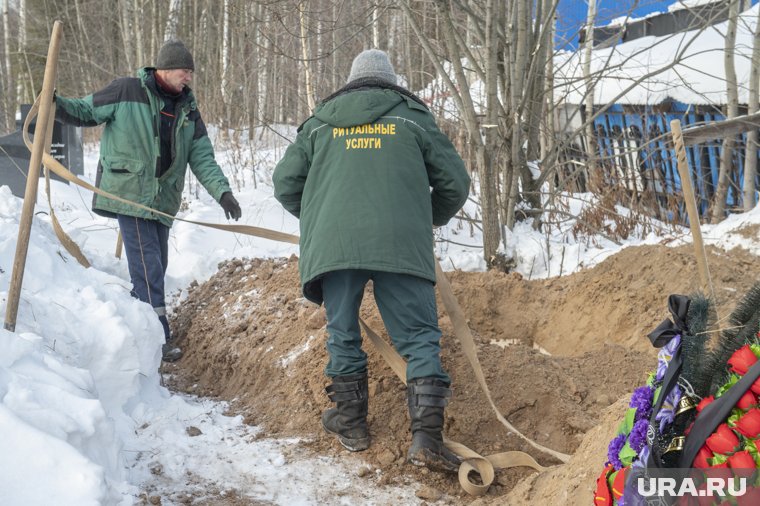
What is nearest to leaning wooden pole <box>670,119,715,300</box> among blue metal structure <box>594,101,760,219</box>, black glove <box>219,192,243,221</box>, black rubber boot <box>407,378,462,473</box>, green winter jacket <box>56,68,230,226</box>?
black rubber boot <box>407,378,462,473</box>

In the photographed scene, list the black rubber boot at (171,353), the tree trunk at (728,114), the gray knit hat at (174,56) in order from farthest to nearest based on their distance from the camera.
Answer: the tree trunk at (728,114), the black rubber boot at (171,353), the gray knit hat at (174,56)

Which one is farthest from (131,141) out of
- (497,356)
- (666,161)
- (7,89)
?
(7,89)

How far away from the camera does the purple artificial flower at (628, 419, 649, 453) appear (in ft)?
6.25

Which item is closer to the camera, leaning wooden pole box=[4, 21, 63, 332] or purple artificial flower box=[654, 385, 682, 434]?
purple artificial flower box=[654, 385, 682, 434]

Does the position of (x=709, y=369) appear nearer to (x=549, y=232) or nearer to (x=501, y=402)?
(x=501, y=402)

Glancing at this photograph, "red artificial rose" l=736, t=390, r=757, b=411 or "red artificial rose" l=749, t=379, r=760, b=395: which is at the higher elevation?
"red artificial rose" l=749, t=379, r=760, b=395

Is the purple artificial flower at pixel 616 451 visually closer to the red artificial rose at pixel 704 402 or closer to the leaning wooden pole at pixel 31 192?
the red artificial rose at pixel 704 402

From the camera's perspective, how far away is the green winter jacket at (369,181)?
10.6 feet

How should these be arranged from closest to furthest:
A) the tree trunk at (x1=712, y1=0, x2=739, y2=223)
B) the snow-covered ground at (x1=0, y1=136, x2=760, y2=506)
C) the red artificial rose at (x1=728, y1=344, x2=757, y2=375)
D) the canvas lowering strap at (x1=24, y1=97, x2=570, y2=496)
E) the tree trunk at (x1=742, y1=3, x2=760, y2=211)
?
the red artificial rose at (x1=728, y1=344, x2=757, y2=375), the snow-covered ground at (x1=0, y1=136, x2=760, y2=506), the canvas lowering strap at (x1=24, y1=97, x2=570, y2=496), the tree trunk at (x1=742, y1=3, x2=760, y2=211), the tree trunk at (x1=712, y1=0, x2=739, y2=223)

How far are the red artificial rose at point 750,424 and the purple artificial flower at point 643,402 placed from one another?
0.28m

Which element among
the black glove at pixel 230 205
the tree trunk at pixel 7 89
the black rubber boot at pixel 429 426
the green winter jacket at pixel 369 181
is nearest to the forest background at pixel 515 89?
the black glove at pixel 230 205

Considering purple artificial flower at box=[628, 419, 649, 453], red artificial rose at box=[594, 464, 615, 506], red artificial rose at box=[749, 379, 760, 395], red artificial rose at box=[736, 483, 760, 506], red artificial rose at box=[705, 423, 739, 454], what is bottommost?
red artificial rose at box=[594, 464, 615, 506]

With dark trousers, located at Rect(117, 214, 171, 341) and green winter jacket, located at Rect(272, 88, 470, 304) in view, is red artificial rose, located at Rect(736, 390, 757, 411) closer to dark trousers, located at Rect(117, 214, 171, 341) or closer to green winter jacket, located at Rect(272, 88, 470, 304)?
green winter jacket, located at Rect(272, 88, 470, 304)

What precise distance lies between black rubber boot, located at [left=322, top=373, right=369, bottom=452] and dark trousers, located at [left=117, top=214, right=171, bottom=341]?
6.69 ft
